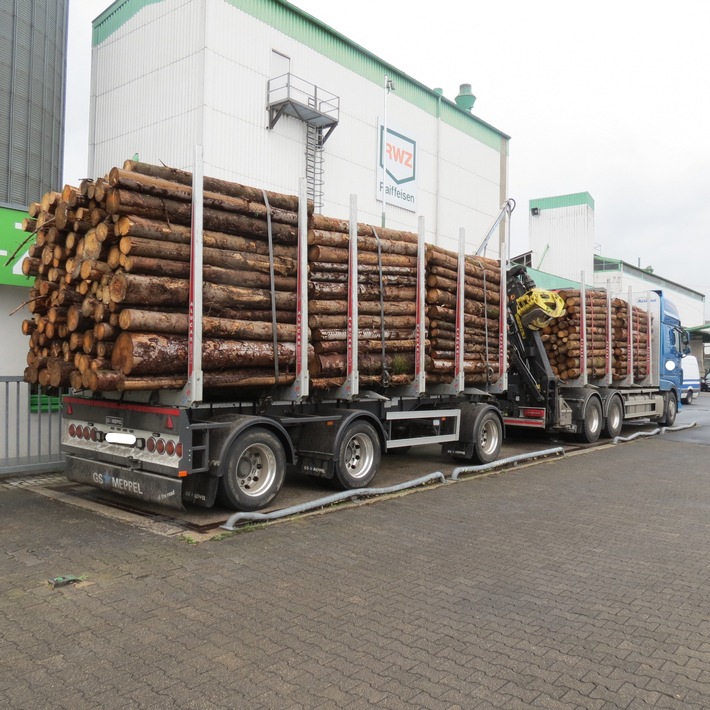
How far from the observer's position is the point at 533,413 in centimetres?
1376

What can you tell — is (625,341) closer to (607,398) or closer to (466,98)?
(607,398)

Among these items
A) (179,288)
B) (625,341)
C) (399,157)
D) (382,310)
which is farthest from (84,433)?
(399,157)

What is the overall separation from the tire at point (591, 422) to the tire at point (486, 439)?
394 cm

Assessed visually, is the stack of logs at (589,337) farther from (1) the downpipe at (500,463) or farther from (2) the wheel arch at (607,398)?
(1) the downpipe at (500,463)

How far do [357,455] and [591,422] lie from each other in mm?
8164

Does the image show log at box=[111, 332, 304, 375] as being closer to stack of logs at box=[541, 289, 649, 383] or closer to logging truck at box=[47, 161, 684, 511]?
logging truck at box=[47, 161, 684, 511]

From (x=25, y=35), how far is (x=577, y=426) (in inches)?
865

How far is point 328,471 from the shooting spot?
8.12m

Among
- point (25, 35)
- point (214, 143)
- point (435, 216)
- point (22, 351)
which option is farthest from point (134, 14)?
point (22, 351)

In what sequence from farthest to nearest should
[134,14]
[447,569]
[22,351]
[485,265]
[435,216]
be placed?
[435,216] → [134,14] → [485,265] → [22,351] → [447,569]

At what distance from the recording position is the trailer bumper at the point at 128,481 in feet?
21.8

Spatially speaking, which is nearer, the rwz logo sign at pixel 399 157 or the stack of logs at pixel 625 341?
the stack of logs at pixel 625 341

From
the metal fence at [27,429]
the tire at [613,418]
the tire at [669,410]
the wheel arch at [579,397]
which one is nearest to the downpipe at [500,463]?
the wheel arch at [579,397]

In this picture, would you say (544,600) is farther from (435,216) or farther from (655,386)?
(435,216)
